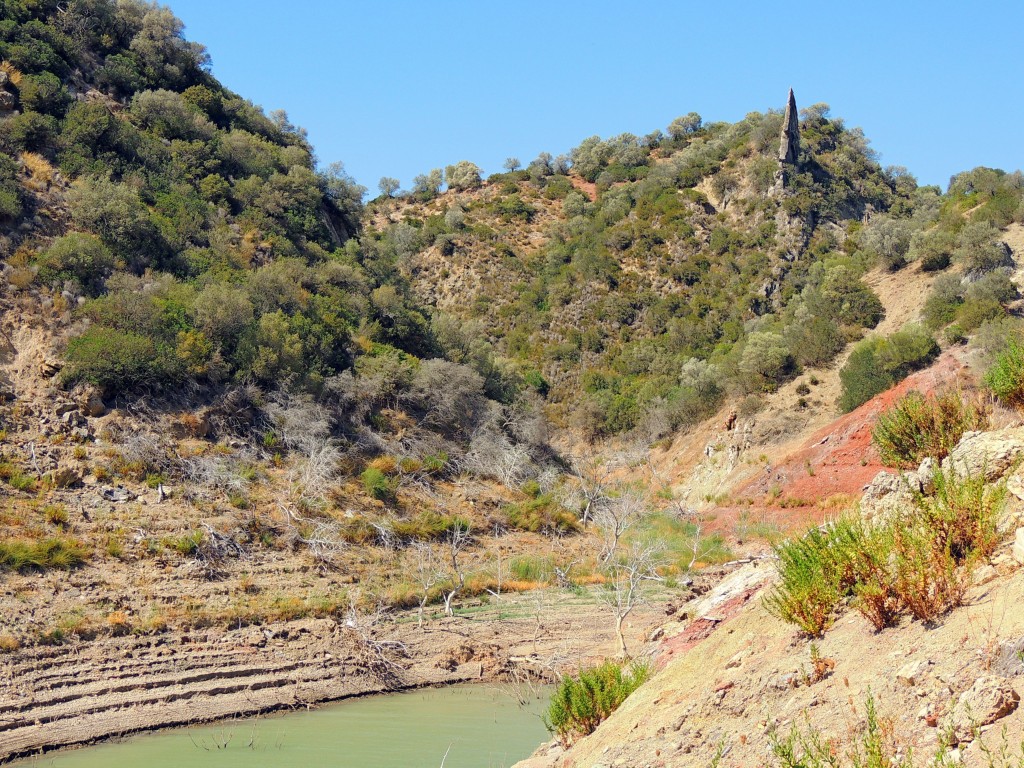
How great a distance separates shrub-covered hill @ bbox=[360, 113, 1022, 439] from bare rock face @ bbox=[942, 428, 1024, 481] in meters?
25.4

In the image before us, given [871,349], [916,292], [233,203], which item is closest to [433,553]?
[233,203]

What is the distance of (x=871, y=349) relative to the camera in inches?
1292

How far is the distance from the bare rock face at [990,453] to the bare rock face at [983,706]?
214cm

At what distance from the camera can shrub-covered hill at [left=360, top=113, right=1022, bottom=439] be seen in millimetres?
36469

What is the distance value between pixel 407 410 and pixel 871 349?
58.2 ft

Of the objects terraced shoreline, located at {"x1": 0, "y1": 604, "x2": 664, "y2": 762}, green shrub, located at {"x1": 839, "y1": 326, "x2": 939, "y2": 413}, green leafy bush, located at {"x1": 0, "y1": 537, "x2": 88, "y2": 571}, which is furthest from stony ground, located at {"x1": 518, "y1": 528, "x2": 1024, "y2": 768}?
green shrub, located at {"x1": 839, "y1": 326, "x2": 939, "y2": 413}

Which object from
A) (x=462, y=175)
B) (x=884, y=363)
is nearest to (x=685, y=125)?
(x=462, y=175)

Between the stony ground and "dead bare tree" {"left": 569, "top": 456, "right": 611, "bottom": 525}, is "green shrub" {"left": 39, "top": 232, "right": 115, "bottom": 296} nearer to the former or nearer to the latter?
"dead bare tree" {"left": 569, "top": 456, "right": 611, "bottom": 525}

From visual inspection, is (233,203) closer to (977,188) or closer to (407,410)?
(407,410)

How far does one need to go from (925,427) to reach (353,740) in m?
8.62

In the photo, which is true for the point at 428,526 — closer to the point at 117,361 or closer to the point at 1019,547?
the point at 117,361

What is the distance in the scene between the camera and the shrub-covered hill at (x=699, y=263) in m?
36.5

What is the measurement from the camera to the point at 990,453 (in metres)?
7.09

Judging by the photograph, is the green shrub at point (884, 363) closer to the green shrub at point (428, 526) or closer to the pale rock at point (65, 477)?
the green shrub at point (428, 526)
